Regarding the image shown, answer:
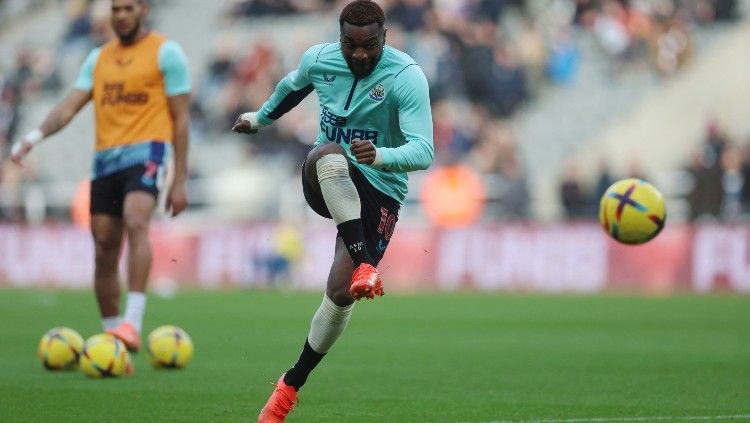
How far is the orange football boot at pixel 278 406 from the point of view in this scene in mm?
7691

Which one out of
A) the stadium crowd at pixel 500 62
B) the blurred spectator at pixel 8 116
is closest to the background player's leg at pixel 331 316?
the stadium crowd at pixel 500 62

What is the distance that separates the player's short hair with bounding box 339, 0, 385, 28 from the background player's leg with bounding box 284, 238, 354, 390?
3.98ft

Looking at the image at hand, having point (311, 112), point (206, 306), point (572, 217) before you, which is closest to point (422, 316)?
point (206, 306)

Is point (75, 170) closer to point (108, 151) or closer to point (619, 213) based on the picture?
point (108, 151)

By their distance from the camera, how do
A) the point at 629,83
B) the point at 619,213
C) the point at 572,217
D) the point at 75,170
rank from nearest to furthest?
1. the point at 619,213
2. the point at 572,217
3. the point at 629,83
4. the point at 75,170

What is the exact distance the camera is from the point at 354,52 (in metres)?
7.77

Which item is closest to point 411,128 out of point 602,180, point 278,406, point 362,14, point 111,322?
point 362,14

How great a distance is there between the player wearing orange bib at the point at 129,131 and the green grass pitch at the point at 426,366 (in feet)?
2.84

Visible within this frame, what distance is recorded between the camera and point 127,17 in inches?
443

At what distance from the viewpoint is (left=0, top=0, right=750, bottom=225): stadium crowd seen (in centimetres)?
2575

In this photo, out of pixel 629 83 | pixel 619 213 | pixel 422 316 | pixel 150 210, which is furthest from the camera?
pixel 629 83

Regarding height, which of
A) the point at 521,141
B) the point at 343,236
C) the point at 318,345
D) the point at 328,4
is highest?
the point at 328,4

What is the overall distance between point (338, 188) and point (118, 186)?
4.15 m

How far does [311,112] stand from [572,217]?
7362 millimetres
